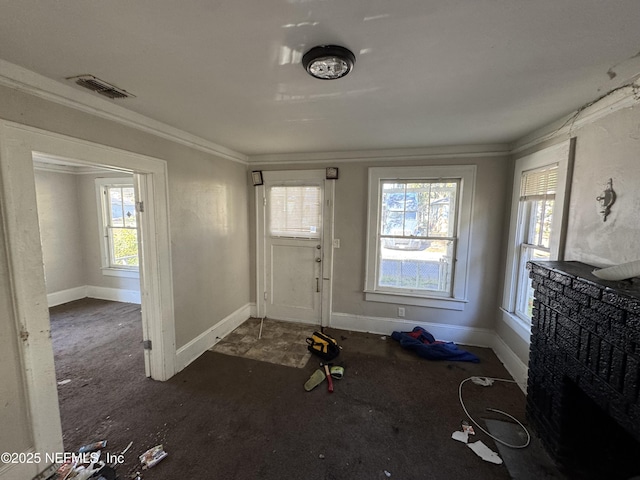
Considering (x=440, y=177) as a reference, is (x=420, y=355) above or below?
below

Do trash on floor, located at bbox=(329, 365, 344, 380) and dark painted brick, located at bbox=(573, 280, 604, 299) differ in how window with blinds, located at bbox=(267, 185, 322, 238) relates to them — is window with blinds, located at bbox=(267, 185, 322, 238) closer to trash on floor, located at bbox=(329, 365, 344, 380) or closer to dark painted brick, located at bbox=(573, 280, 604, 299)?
trash on floor, located at bbox=(329, 365, 344, 380)

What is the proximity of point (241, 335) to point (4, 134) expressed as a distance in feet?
8.85

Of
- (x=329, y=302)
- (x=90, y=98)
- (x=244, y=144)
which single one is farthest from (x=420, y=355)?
(x=90, y=98)

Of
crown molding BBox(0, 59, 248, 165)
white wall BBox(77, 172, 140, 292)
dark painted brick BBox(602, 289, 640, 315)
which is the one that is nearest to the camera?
dark painted brick BBox(602, 289, 640, 315)

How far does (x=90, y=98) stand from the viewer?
66.2 inches

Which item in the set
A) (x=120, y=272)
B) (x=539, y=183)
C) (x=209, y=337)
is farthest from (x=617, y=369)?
(x=120, y=272)

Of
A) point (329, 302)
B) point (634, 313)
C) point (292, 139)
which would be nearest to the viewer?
point (634, 313)

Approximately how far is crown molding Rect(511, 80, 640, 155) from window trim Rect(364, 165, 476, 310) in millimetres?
630

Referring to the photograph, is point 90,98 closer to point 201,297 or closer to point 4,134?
point 4,134

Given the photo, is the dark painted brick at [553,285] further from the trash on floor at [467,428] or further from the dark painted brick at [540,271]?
the trash on floor at [467,428]

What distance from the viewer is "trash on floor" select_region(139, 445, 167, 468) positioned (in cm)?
159

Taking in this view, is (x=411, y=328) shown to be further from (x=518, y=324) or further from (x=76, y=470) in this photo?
(x=76, y=470)

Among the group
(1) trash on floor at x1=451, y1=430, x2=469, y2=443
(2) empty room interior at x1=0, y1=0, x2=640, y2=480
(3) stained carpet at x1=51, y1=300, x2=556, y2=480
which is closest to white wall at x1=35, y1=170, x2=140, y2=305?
(2) empty room interior at x1=0, y1=0, x2=640, y2=480

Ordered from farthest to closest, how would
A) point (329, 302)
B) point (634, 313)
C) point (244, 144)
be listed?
point (329, 302), point (244, 144), point (634, 313)
